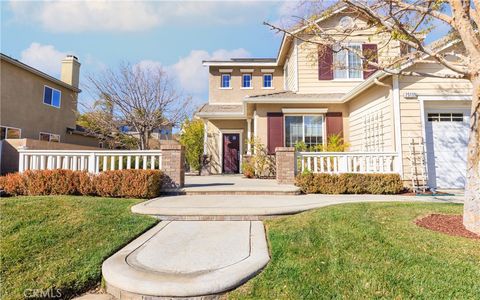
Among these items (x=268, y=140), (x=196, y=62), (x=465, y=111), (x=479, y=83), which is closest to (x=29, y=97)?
(x=196, y=62)

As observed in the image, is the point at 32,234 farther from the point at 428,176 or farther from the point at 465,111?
the point at 465,111

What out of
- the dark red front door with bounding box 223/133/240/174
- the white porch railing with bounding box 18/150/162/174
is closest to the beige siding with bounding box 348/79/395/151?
the dark red front door with bounding box 223/133/240/174

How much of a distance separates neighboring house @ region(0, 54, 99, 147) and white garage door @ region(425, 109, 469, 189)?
17998mm

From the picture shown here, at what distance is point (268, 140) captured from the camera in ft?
38.0

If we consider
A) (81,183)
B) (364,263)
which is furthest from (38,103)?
(364,263)

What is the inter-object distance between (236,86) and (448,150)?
38.2 feet

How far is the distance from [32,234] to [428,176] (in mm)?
10228

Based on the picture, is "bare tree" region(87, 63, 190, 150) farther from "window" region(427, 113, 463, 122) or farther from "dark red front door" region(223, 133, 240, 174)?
"window" region(427, 113, 463, 122)

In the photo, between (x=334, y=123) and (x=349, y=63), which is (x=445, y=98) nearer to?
(x=334, y=123)

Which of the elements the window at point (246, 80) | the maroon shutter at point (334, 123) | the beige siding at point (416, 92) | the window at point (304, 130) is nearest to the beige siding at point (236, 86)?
the window at point (246, 80)

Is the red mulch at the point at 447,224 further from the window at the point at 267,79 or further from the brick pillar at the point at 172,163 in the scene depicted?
the window at the point at 267,79

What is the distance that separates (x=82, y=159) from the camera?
281 inches

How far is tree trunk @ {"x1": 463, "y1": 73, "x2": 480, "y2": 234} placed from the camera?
12.6 feet

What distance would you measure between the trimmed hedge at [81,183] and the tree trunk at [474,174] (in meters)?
6.28
